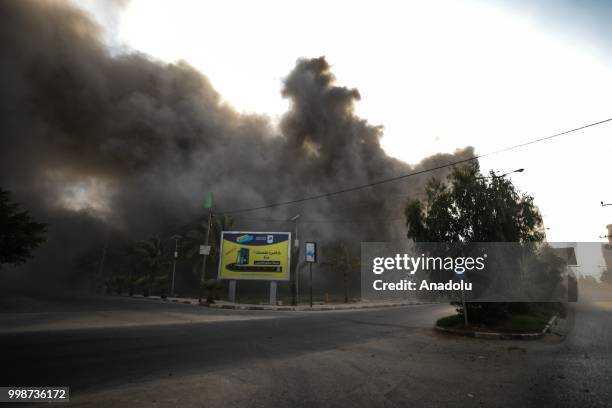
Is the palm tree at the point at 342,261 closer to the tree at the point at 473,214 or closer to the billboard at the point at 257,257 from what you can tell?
the billboard at the point at 257,257

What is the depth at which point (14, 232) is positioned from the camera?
21.6m

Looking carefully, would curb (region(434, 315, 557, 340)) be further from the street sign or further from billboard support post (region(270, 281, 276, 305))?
billboard support post (region(270, 281, 276, 305))

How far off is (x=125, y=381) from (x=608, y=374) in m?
8.89

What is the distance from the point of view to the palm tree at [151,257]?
163 ft

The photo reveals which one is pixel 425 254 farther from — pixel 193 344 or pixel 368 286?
pixel 368 286

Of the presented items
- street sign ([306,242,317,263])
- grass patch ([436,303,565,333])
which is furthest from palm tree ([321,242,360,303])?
grass patch ([436,303,565,333])

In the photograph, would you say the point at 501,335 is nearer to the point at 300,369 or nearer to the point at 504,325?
the point at 504,325

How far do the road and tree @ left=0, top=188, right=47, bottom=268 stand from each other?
14.6 metres

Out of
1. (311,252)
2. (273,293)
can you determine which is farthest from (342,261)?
(273,293)

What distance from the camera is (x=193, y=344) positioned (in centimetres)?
892

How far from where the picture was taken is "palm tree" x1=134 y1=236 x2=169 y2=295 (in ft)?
163

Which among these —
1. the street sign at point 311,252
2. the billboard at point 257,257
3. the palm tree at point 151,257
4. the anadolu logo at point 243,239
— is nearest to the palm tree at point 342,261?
the billboard at point 257,257

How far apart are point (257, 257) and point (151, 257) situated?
2282 cm

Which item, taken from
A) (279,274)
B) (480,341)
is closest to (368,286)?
(279,274)
